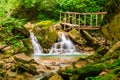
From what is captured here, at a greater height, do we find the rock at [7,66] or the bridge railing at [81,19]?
the bridge railing at [81,19]

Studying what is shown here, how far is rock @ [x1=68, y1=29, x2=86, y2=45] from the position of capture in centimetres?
2172

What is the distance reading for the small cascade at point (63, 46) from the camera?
67.6ft

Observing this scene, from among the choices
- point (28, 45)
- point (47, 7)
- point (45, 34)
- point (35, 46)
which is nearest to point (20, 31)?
point (28, 45)

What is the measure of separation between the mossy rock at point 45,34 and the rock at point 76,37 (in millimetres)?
1286

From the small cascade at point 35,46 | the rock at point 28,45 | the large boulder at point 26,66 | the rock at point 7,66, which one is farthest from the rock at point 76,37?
the rock at point 7,66

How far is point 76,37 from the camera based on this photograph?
22.0 metres

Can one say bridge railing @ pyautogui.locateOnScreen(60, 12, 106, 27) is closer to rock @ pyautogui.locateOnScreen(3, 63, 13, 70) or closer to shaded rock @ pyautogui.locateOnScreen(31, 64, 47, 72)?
shaded rock @ pyautogui.locateOnScreen(31, 64, 47, 72)

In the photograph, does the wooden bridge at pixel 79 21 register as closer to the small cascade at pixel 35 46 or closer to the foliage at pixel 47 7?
the foliage at pixel 47 7

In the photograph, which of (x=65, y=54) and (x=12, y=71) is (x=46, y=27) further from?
(x=12, y=71)

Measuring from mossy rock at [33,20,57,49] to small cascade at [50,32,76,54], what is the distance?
1.37ft

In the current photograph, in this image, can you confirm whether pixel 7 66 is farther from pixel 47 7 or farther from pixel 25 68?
pixel 47 7

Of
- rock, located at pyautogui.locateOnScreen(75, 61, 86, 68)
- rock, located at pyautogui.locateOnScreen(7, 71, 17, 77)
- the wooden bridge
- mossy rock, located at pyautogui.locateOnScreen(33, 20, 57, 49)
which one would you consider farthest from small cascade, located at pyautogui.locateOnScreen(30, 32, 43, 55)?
rock, located at pyautogui.locateOnScreen(75, 61, 86, 68)

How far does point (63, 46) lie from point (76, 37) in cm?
138

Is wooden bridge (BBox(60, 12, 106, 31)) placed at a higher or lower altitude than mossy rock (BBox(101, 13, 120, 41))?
lower
